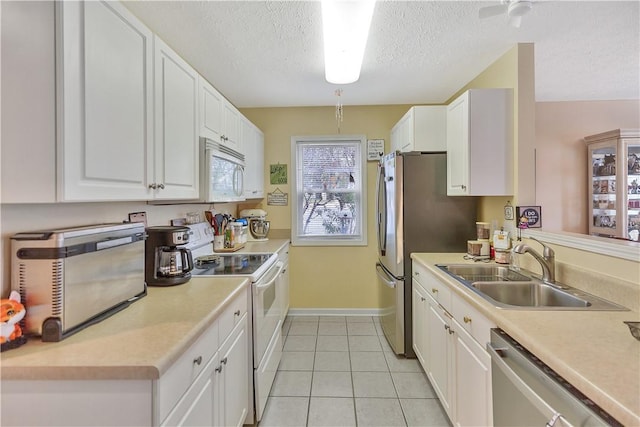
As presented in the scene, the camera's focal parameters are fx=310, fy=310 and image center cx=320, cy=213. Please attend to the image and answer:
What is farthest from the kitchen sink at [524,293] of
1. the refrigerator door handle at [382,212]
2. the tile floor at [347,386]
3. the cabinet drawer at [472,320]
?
the refrigerator door handle at [382,212]

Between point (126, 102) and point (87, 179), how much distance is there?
0.40 meters

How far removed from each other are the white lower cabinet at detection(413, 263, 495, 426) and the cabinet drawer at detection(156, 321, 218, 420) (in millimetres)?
1172

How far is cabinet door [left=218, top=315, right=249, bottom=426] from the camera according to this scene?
4.64 feet

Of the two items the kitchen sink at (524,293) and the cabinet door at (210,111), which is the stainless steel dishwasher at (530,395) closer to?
the kitchen sink at (524,293)

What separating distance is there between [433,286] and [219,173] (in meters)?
1.67

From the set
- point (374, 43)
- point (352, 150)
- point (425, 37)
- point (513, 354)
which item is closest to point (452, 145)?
point (425, 37)

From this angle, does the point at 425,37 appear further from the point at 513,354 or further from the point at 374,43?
the point at 513,354

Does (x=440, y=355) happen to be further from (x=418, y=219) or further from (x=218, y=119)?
(x=218, y=119)

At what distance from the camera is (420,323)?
2398 millimetres

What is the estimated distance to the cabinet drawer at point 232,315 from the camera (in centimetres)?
140

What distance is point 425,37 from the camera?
2.07 meters

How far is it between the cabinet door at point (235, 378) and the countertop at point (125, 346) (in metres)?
0.28

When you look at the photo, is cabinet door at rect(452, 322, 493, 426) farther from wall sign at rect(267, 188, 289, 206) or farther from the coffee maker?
wall sign at rect(267, 188, 289, 206)

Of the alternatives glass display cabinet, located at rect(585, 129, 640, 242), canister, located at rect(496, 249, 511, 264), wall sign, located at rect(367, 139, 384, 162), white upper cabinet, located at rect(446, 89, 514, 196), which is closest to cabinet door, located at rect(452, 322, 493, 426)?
canister, located at rect(496, 249, 511, 264)
